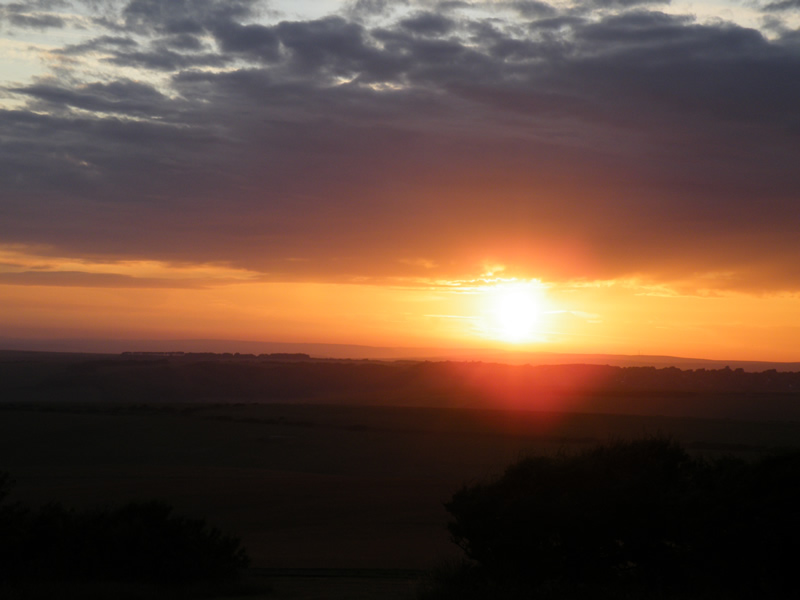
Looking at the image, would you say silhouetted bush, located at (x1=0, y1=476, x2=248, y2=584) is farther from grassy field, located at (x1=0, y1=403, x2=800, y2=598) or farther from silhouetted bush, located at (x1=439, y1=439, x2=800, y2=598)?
silhouetted bush, located at (x1=439, y1=439, x2=800, y2=598)

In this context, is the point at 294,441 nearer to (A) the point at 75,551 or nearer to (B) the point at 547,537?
(A) the point at 75,551

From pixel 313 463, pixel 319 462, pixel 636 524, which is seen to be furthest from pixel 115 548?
pixel 319 462

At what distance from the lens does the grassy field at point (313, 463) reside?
20.8m

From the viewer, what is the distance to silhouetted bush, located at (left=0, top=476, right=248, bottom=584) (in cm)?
1367

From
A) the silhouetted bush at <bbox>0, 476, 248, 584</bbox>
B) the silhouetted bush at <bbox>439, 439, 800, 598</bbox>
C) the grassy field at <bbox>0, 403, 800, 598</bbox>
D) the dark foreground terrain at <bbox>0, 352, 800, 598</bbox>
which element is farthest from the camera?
the grassy field at <bbox>0, 403, 800, 598</bbox>

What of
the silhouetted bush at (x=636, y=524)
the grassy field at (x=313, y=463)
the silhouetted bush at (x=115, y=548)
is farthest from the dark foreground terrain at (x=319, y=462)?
the silhouetted bush at (x=115, y=548)

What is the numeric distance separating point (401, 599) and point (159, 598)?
12.2 feet

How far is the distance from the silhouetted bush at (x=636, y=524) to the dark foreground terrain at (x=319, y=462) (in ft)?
4.44

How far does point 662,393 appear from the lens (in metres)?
93.4

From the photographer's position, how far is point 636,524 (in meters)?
11.3

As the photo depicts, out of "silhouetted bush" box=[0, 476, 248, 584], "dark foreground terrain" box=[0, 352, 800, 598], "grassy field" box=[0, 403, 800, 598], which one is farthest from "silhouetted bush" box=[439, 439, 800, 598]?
"silhouetted bush" box=[0, 476, 248, 584]

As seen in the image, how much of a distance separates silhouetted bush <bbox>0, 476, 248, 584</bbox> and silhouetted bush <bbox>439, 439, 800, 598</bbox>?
5012 millimetres

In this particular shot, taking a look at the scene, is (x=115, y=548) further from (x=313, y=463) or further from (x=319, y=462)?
(x=319, y=462)

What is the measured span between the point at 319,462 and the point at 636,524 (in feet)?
117
